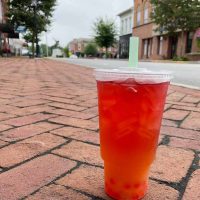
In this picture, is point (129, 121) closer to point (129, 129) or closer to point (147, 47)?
point (129, 129)

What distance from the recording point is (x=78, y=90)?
4.00m

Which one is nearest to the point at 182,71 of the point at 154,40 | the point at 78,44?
the point at 154,40

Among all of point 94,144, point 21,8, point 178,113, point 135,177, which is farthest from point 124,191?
point 21,8

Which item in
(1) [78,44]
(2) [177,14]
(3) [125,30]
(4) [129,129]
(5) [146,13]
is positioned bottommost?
(1) [78,44]

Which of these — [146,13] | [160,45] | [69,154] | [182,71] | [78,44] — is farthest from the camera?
[78,44]

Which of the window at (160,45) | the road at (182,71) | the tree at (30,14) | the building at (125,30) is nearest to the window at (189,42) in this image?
the window at (160,45)

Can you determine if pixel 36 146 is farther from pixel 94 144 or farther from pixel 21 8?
pixel 21 8

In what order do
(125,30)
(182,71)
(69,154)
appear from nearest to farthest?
(69,154)
(182,71)
(125,30)

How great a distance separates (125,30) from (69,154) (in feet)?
145

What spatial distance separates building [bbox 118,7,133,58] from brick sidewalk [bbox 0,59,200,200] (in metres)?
39.3

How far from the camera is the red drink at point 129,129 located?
3.22 feet

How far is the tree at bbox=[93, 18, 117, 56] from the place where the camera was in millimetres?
39719

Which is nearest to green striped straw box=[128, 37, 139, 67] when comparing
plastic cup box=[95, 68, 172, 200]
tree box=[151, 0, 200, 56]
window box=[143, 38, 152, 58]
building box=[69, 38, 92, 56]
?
plastic cup box=[95, 68, 172, 200]

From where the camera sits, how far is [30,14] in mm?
24047
